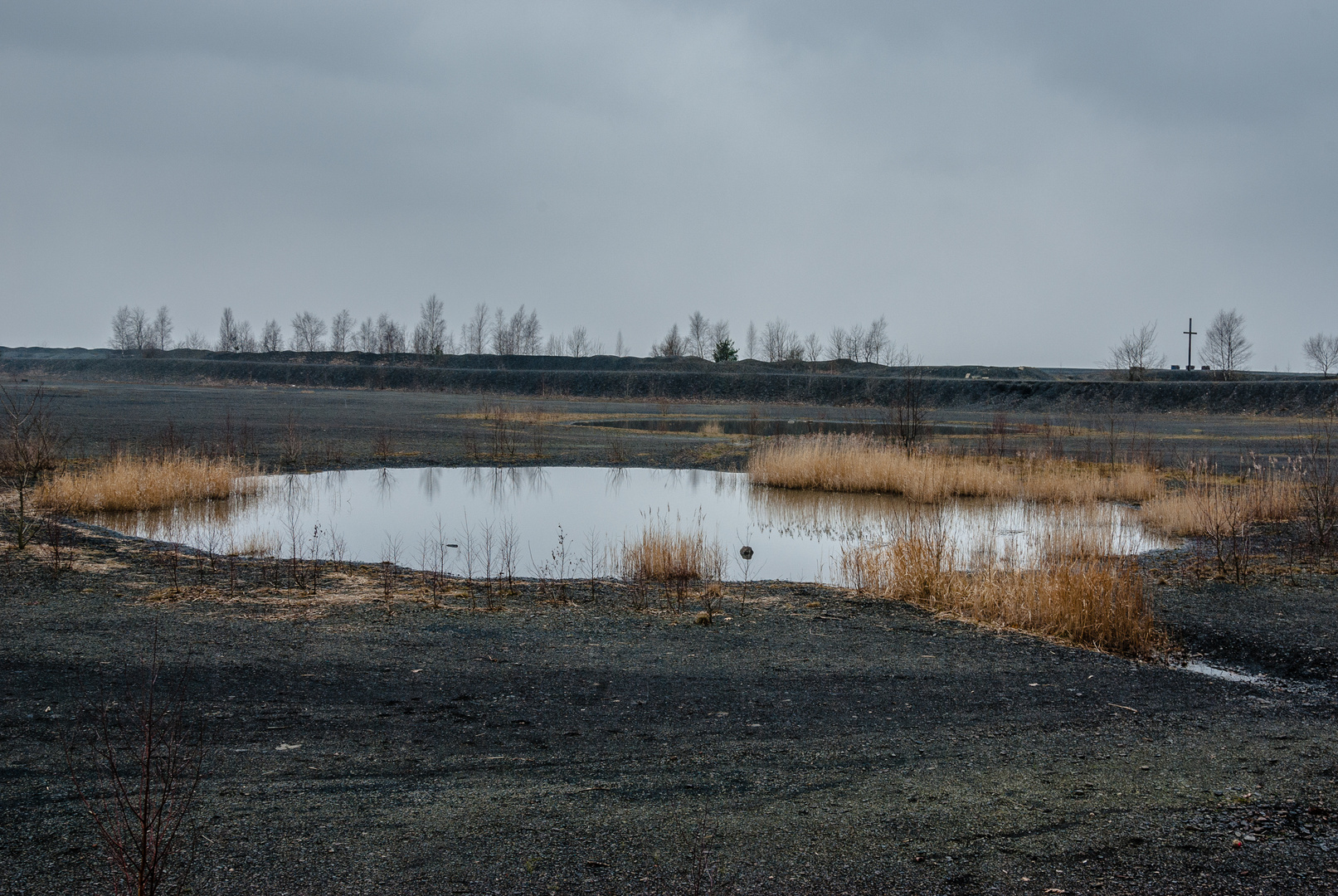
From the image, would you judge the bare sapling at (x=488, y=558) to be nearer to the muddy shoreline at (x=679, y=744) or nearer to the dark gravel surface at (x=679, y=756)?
the muddy shoreline at (x=679, y=744)

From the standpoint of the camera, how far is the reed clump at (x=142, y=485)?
16.1 m

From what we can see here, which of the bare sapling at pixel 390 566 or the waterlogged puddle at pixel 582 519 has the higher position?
the waterlogged puddle at pixel 582 519

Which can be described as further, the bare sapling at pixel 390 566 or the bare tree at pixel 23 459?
the bare tree at pixel 23 459

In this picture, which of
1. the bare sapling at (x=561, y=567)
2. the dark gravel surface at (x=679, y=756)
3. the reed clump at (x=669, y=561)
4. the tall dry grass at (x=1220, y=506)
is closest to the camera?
the dark gravel surface at (x=679, y=756)

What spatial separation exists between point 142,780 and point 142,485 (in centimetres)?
1364

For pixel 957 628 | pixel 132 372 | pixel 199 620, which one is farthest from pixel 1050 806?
pixel 132 372

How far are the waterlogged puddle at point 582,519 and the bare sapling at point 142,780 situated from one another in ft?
22.7

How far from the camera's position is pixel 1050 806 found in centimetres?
492

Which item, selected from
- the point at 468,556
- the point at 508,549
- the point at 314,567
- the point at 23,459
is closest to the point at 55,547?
the point at 314,567

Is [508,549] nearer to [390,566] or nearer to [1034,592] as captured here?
[390,566]

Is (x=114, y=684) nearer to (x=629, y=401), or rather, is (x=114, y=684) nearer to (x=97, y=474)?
(x=97, y=474)

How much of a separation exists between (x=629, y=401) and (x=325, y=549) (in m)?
51.2

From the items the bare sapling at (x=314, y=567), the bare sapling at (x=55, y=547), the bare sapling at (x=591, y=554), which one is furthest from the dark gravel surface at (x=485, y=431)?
the bare sapling at (x=591, y=554)

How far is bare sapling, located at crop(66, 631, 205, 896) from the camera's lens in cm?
344
